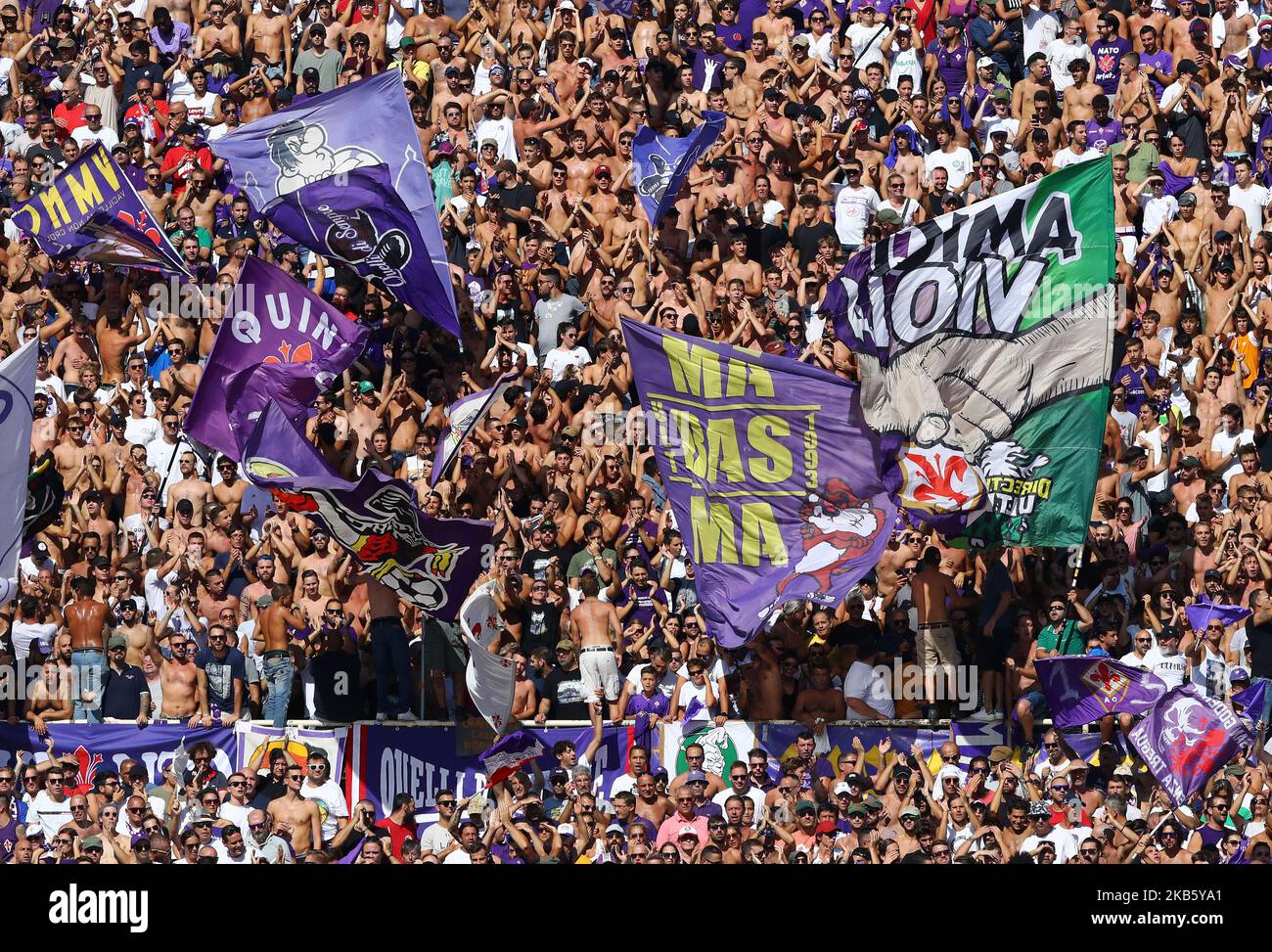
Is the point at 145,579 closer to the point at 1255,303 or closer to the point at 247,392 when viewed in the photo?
the point at 247,392

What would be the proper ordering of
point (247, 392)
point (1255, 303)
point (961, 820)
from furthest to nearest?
point (1255, 303) → point (247, 392) → point (961, 820)

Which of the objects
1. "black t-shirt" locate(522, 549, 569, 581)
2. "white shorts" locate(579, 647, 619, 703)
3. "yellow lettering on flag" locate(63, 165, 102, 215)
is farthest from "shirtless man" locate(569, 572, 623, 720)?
"yellow lettering on flag" locate(63, 165, 102, 215)

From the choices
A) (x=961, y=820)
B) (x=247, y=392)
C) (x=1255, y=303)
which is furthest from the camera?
(x=1255, y=303)

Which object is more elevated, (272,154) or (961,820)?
(272,154)

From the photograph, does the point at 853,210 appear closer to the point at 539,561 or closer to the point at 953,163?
the point at 953,163

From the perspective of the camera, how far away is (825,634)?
1992cm

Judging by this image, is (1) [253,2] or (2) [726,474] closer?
(2) [726,474]

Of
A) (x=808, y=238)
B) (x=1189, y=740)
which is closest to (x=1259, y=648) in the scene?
(x=1189, y=740)

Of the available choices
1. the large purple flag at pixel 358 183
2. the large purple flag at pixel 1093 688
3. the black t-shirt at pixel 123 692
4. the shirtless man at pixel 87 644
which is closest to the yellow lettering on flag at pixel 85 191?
the large purple flag at pixel 358 183

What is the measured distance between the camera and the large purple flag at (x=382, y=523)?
19.0 meters

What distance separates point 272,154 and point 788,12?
16.2ft

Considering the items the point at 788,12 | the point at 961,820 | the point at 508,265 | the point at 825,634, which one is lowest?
the point at 961,820

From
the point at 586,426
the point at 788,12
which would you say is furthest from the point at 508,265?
the point at 788,12

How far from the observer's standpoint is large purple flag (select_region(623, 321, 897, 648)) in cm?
1895
